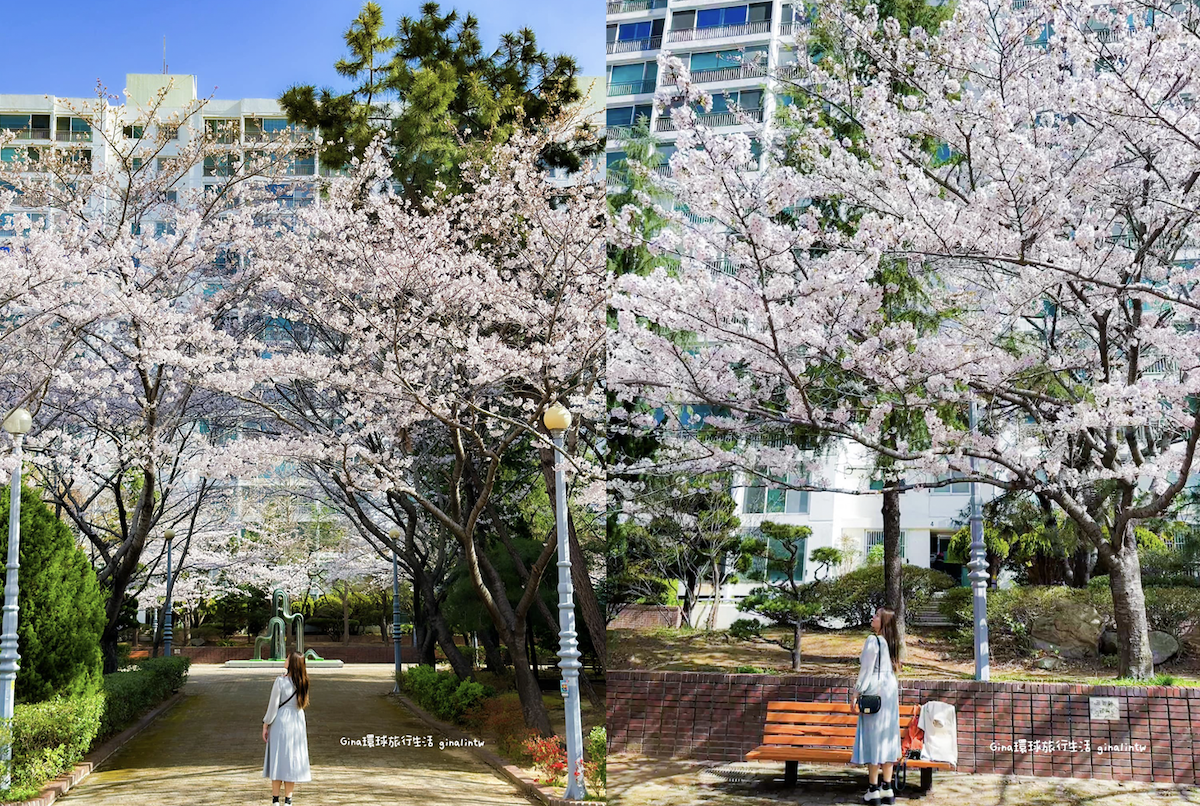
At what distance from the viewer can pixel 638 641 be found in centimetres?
592

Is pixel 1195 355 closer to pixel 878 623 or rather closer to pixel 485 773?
pixel 878 623

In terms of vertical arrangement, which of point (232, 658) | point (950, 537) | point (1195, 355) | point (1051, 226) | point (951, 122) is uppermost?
point (951, 122)

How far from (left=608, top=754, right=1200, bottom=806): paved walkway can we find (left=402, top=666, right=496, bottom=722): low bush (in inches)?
259

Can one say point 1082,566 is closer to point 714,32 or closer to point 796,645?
point 796,645

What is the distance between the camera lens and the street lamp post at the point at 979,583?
6258 mm

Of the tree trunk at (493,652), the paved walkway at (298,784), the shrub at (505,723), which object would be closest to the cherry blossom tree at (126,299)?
the paved walkway at (298,784)

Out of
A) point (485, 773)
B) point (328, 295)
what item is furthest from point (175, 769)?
point (328, 295)

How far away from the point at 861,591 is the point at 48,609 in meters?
6.97

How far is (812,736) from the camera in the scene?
18.3 feet

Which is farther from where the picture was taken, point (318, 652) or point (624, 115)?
point (318, 652)

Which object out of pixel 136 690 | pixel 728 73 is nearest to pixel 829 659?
pixel 728 73

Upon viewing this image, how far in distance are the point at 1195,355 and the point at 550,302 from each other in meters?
5.27

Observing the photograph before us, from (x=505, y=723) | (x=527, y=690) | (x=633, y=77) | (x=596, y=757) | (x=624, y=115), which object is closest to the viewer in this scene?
(x=633, y=77)

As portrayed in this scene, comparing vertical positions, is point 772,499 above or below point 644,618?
above
